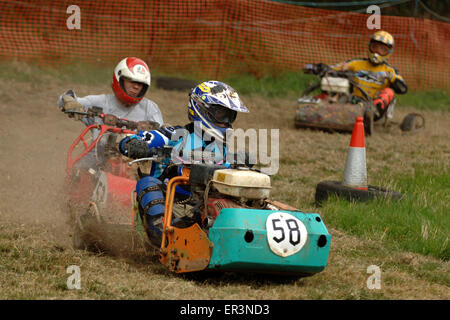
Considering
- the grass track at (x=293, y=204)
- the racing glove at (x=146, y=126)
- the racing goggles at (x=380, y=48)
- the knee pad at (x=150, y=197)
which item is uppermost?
the racing goggles at (x=380, y=48)

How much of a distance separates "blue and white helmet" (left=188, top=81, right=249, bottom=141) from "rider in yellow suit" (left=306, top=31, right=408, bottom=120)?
23.9ft

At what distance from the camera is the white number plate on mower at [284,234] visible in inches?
182

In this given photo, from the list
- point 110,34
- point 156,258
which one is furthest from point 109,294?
point 110,34

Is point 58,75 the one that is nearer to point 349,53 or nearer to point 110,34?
point 110,34

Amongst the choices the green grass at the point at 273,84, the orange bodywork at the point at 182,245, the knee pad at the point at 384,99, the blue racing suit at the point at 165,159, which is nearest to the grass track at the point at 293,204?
the orange bodywork at the point at 182,245

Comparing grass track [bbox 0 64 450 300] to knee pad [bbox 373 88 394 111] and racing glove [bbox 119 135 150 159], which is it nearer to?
knee pad [bbox 373 88 394 111]

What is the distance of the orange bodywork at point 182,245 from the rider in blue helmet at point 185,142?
25 centimetres

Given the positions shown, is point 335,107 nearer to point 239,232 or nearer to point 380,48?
point 380,48

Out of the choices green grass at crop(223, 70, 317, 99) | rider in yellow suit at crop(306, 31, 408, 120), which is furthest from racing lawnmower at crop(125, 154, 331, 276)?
green grass at crop(223, 70, 317, 99)

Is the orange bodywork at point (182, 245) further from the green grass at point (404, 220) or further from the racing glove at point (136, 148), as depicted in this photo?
the green grass at point (404, 220)

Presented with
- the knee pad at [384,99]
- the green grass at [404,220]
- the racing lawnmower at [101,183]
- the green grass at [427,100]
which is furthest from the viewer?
the green grass at [427,100]

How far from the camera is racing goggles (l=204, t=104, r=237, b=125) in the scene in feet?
18.2

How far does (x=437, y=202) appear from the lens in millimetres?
7699

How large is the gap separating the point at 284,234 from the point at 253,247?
0.75 ft
